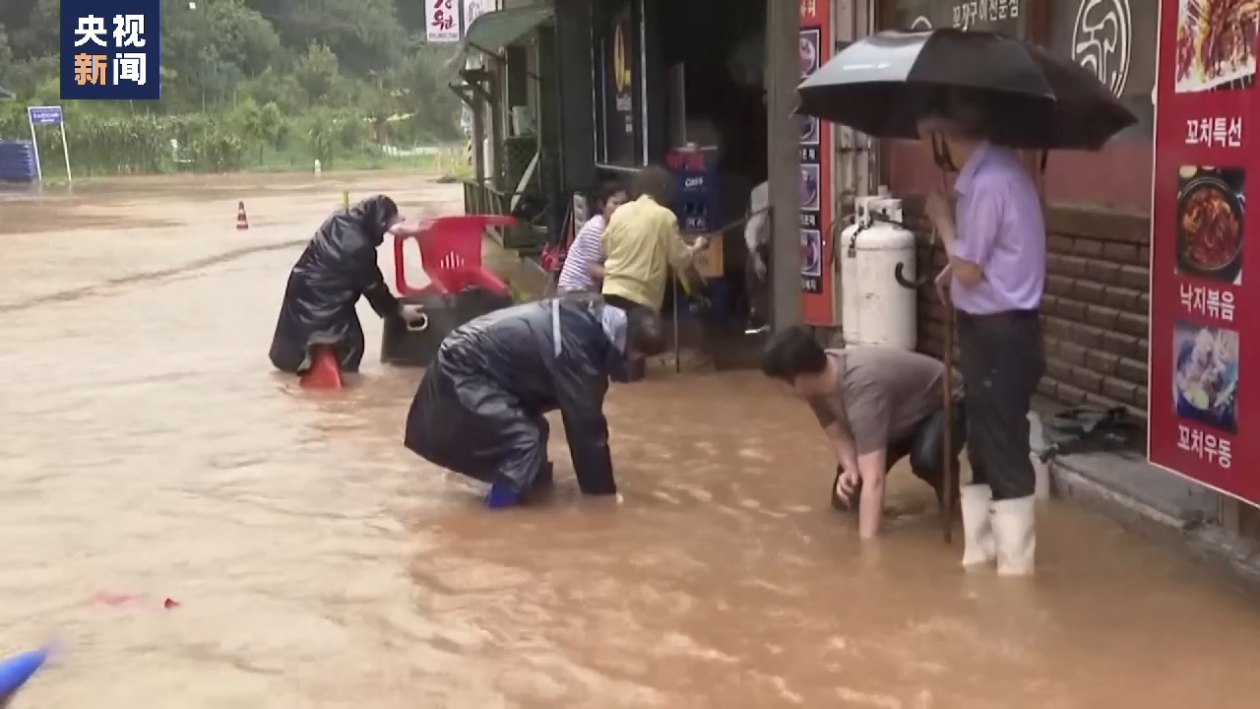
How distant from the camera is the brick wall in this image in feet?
22.1

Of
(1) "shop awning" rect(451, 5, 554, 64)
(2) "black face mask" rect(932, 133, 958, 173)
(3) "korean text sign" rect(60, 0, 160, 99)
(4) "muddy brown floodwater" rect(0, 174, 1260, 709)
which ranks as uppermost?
(3) "korean text sign" rect(60, 0, 160, 99)

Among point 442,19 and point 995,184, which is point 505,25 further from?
point 442,19

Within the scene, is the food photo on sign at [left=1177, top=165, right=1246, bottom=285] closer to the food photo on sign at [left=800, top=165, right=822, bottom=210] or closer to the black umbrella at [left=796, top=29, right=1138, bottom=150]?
the black umbrella at [left=796, top=29, right=1138, bottom=150]

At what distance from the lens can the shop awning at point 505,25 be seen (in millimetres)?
15711

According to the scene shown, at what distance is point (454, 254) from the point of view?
35.4 feet

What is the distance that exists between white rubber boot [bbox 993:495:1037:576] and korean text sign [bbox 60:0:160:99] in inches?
1494

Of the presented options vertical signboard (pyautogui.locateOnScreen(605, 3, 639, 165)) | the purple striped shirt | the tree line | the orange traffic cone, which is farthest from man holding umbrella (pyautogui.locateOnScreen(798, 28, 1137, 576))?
the tree line

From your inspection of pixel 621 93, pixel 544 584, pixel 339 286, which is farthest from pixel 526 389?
pixel 621 93

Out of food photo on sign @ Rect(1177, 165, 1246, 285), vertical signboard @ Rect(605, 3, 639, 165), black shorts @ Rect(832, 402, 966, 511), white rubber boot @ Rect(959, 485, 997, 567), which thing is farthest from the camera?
vertical signboard @ Rect(605, 3, 639, 165)

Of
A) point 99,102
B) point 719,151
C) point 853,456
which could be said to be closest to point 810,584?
point 853,456

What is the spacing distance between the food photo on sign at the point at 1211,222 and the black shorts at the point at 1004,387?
561 mm

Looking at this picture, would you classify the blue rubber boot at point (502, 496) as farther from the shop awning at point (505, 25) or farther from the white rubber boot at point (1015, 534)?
the shop awning at point (505, 25)

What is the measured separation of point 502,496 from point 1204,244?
317 centimetres

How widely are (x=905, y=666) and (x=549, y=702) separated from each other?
3.67 ft
